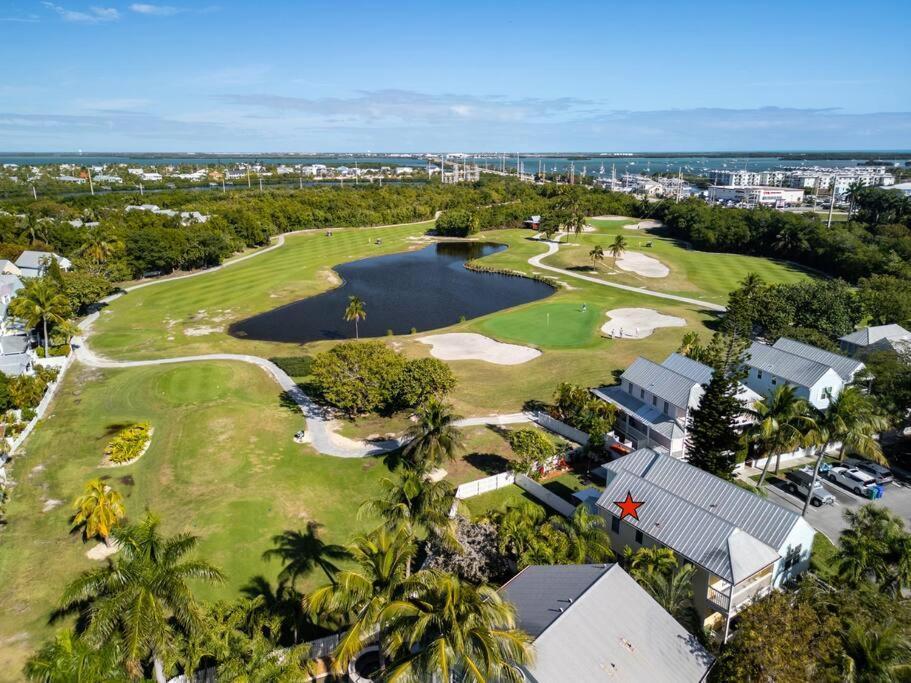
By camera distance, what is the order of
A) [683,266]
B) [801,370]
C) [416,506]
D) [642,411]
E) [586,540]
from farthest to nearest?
1. [683,266]
2. [801,370]
3. [642,411]
4. [586,540]
5. [416,506]

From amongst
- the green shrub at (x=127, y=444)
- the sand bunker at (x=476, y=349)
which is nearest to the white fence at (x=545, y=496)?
the sand bunker at (x=476, y=349)

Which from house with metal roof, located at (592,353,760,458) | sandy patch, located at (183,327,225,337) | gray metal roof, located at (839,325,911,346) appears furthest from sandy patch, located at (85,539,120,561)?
gray metal roof, located at (839,325,911,346)

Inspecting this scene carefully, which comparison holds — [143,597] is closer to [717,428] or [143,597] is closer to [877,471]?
[717,428]

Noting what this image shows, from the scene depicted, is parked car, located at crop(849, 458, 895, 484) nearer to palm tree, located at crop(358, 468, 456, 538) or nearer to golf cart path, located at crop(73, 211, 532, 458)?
golf cart path, located at crop(73, 211, 532, 458)

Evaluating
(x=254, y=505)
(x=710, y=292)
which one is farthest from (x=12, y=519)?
(x=710, y=292)

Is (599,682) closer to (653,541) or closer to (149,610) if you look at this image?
(653,541)

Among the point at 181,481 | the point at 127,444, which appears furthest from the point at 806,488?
the point at 127,444

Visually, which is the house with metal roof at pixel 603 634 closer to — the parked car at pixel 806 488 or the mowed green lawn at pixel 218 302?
the parked car at pixel 806 488

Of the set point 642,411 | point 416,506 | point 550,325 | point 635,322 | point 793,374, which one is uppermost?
point 416,506
